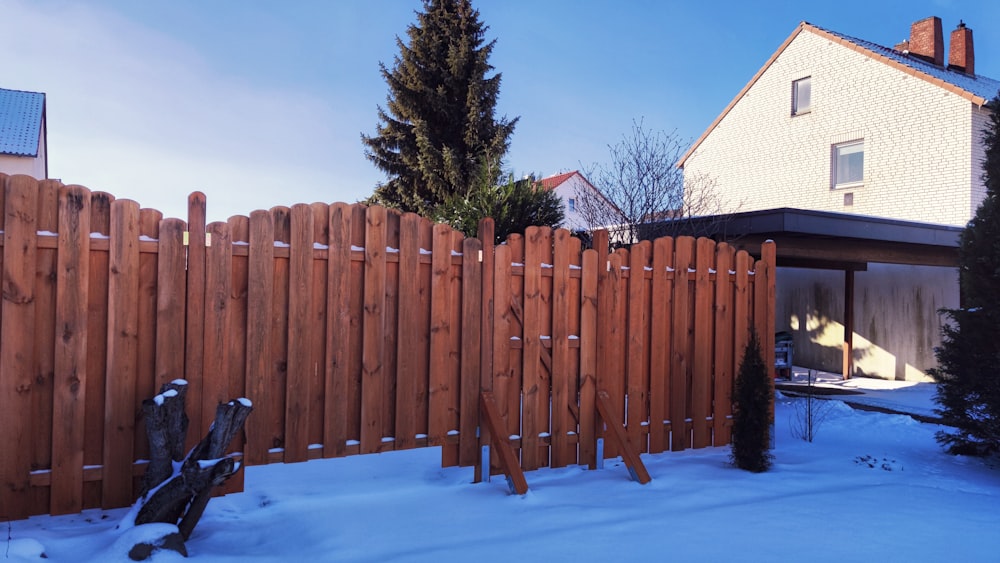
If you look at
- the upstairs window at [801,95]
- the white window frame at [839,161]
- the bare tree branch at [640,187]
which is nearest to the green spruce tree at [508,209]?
the bare tree branch at [640,187]

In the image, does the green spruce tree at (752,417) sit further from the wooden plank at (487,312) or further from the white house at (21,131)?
the white house at (21,131)

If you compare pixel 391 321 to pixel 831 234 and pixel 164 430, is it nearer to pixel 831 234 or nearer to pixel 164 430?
pixel 164 430

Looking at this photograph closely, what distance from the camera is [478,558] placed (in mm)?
3133

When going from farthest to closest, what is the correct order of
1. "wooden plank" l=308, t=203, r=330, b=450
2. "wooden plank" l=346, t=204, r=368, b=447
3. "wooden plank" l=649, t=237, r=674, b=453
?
"wooden plank" l=649, t=237, r=674, b=453 < "wooden plank" l=346, t=204, r=368, b=447 < "wooden plank" l=308, t=203, r=330, b=450

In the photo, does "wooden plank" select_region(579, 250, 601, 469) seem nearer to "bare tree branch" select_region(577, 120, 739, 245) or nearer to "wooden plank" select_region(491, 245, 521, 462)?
"wooden plank" select_region(491, 245, 521, 462)

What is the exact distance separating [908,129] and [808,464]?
13.3 m

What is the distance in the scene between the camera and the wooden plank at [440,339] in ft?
14.0

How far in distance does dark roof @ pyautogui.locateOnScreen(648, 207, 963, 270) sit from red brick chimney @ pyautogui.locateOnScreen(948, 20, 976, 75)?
9.48 metres

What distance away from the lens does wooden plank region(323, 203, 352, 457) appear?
3.97 meters

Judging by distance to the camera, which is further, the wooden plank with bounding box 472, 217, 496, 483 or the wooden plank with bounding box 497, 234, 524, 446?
the wooden plank with bounding box 497, 234, 524, 446

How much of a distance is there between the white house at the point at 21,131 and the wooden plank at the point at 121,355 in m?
17.3

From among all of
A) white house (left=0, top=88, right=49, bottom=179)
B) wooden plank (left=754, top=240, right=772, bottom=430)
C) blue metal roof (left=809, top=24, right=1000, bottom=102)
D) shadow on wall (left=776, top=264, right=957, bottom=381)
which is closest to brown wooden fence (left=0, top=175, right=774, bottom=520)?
wooden plank (left=754, top=240, right=772, bottom=430)

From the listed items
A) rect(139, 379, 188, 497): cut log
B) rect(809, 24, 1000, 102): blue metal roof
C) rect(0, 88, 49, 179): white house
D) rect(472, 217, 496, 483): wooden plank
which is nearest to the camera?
rect(139, 379, 188, 497): cut log

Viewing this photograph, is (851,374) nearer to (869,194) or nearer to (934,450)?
(869,194)
